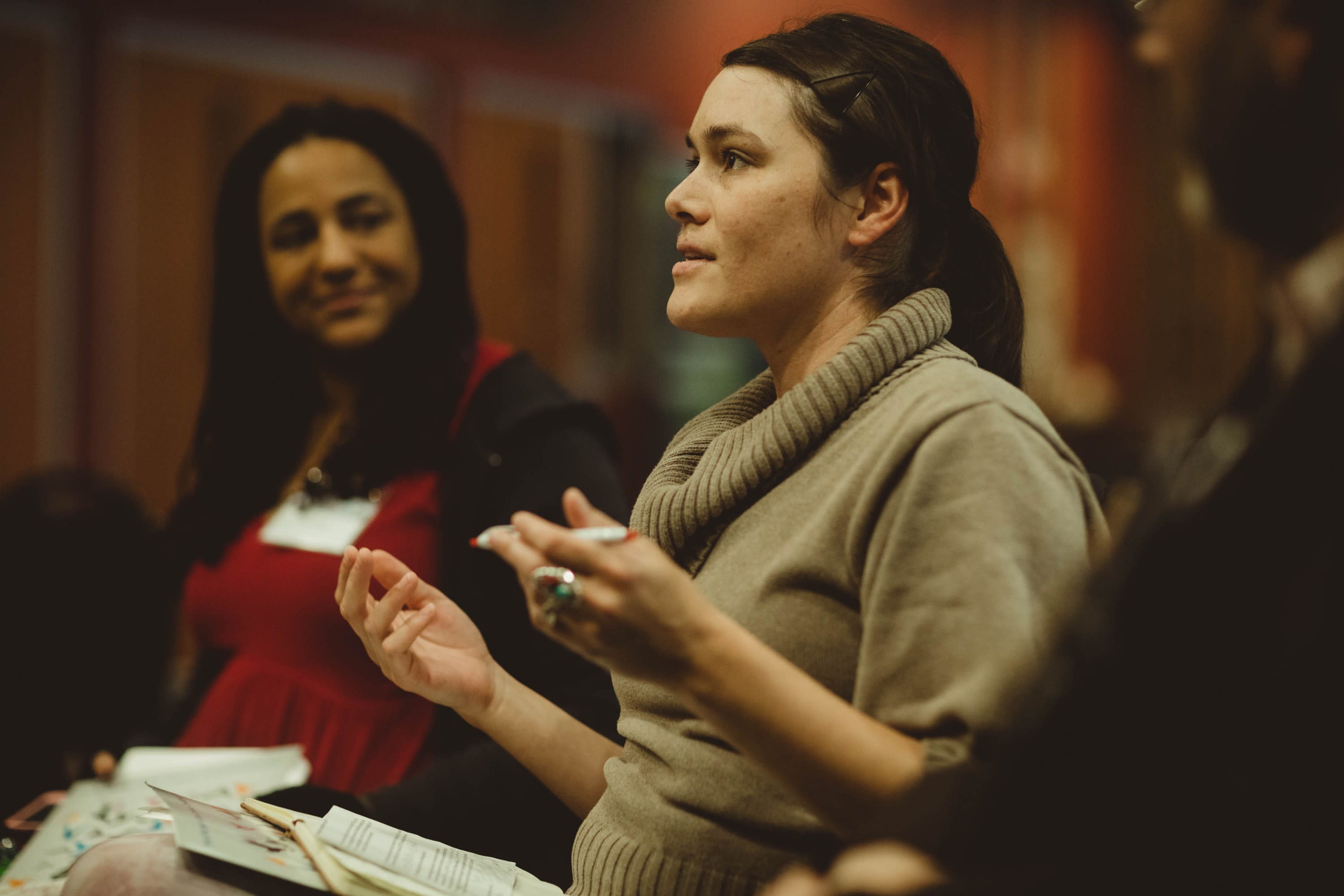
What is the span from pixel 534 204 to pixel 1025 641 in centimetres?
498

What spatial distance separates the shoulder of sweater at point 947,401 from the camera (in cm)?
101

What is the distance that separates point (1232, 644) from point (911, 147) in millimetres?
705

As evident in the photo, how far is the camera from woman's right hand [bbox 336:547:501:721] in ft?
4.17

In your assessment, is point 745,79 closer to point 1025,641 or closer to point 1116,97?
point 1025,641

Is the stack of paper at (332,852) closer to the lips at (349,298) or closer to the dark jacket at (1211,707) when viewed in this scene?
the dark jacket at (1211,707)

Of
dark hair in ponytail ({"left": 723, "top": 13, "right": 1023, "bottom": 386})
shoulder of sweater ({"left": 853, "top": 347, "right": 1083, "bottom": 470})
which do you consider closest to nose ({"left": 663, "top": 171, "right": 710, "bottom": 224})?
dark hair in ponytail ({"left": 723, "top": 13, "right": 1023, "bottom": 386})

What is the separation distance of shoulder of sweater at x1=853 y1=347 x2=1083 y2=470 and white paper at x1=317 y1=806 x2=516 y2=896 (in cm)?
62

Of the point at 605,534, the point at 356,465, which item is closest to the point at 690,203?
the point at 605,534

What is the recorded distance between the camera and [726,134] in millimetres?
1266

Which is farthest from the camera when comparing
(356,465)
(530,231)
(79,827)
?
(530,231)

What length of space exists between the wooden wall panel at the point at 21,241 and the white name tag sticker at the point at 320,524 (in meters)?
2.93

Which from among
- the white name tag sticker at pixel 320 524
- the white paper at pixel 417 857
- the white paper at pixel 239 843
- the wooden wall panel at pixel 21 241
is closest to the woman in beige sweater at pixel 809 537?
the white paper at pixel 417 857

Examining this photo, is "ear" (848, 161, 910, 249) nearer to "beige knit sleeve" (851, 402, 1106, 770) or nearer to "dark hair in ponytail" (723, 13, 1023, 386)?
"dark hair in ponytail" (723, 13, 1023, 386)

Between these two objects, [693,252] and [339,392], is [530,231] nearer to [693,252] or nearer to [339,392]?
[339,392]
